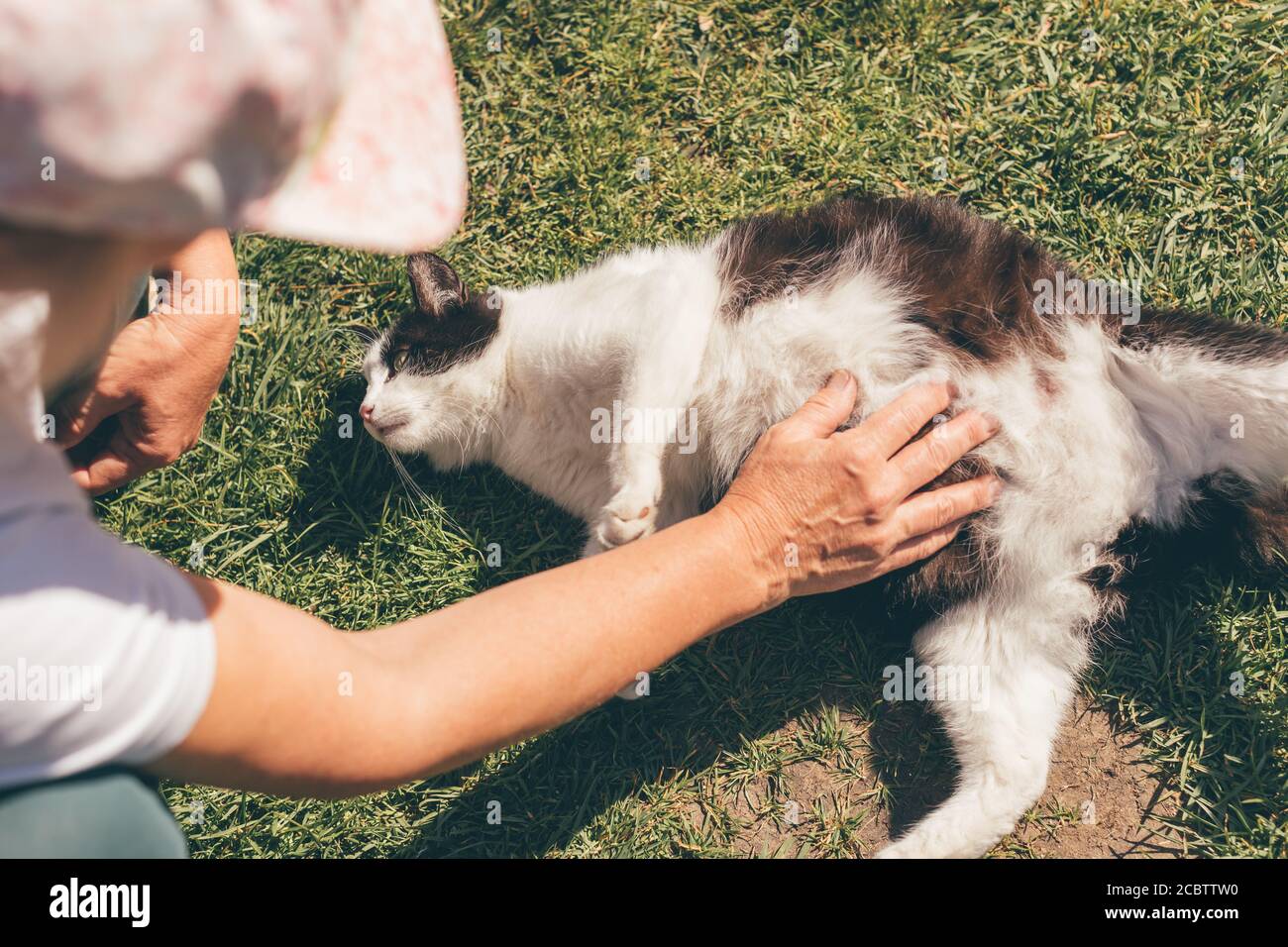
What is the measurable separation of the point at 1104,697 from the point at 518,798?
1.52 meters

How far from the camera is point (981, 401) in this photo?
196cm

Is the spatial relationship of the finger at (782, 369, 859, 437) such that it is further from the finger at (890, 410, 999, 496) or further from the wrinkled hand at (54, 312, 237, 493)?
the wrinkled hand at (54, 312, 237, 493)

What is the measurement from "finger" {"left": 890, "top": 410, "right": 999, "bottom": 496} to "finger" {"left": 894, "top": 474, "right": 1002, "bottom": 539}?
36 millimetres

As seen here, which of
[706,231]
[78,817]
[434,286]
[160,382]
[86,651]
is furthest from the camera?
[706,231]

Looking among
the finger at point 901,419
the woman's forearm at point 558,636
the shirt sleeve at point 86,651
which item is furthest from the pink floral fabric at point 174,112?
the finger at point 901,419

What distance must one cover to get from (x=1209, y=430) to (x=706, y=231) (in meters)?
1.36

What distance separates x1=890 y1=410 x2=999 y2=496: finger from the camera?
1855 millimetres

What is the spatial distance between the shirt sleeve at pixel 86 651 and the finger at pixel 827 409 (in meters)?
1.23

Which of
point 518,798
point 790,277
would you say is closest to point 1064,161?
point 790,277


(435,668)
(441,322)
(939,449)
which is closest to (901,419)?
(939,449)

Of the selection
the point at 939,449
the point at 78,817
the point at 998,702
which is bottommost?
the point at 998,702

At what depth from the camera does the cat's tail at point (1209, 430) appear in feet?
6.23

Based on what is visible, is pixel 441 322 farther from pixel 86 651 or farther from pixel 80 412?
pixel 86 651
